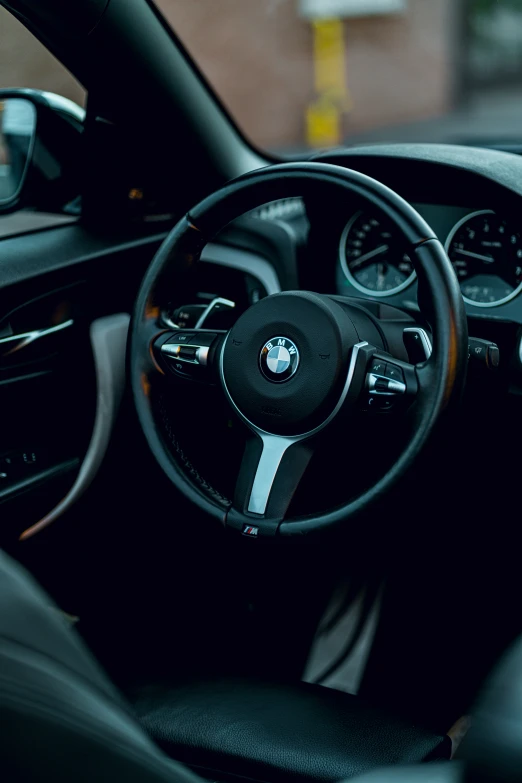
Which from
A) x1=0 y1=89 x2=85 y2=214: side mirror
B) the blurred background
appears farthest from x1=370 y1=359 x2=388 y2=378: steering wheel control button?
the blurred background

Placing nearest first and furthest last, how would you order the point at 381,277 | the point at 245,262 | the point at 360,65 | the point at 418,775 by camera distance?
the point at 418,775 < the point at 381,277 < the point at 245,262 < the point at 360,65

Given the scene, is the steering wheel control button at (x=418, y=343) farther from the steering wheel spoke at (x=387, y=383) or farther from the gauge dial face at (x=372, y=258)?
the gauge dial face at (x=372, y=258)

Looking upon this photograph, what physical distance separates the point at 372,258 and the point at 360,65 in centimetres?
1198

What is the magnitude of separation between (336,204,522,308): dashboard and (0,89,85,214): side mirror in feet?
2.11

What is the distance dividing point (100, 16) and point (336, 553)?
1265 mm

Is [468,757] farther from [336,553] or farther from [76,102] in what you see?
[76,102]

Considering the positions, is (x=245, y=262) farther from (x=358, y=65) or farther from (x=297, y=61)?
(x=358, y=65)

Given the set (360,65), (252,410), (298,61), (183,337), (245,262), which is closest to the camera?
(252,410)

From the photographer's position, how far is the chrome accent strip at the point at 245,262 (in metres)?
2.06

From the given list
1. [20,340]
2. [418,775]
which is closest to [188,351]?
[20,340]

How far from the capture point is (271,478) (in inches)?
61.1

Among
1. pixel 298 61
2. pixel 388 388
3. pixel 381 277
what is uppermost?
pixel 298 61

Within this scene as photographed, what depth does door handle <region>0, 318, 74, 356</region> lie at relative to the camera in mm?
1830

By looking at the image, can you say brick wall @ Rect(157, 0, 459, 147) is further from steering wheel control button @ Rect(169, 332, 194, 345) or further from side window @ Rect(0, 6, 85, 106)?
steering wheel control button @ Rect(169, 332, 194, 345)
